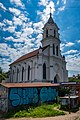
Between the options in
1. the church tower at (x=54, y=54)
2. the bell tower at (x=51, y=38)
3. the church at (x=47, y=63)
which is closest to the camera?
the church at (x=47, y=63)

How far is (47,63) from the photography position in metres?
39.2

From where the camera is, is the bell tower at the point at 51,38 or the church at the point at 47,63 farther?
the bell tower at the point at 51,38

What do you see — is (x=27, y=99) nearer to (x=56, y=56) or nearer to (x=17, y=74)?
(x=56, y=56)

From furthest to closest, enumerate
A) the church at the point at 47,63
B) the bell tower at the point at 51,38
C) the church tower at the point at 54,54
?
the bell tower at the point at 51,38 → the church tower at the point at 54,54 → the church at the point at 47,63

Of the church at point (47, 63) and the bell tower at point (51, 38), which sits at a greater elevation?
the bell tower at point (51, 38)

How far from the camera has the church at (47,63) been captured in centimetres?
3775

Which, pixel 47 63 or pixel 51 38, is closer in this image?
pixel 47 63

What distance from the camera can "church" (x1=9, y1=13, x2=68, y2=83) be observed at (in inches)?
1486

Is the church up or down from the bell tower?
down

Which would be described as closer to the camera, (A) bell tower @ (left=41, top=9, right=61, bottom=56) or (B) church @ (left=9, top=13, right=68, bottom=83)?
(B) church @ (left=9, top=13, right=68, bottom=83)

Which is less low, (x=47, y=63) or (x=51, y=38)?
(x=51, y=38)

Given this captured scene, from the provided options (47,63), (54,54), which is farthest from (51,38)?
(47,63)

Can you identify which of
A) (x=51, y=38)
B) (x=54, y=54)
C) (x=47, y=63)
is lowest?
(x=47, y=63)

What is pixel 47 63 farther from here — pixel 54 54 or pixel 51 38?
pixel 51 38
